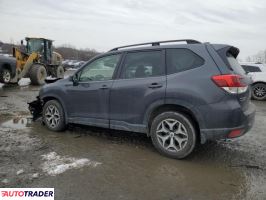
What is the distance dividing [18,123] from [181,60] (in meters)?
4.23

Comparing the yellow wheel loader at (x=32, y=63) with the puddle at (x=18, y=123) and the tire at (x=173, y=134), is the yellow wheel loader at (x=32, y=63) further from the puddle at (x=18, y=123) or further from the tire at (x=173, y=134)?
the tire at (x=173, y=134)

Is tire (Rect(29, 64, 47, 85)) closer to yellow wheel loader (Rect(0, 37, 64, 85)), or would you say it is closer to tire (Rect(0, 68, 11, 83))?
yellow wheel loader (Rect(0, 37, 64, 85))

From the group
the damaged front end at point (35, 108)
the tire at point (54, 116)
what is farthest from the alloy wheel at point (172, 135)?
the damaged front end at point (35, 108)

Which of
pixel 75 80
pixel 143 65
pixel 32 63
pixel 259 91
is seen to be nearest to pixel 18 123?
pixel 75 80

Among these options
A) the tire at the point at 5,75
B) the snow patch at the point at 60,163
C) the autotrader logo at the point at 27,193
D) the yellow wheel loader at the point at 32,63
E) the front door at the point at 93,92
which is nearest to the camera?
the autotrader logo at the point at 27,193

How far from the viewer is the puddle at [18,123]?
6820mm

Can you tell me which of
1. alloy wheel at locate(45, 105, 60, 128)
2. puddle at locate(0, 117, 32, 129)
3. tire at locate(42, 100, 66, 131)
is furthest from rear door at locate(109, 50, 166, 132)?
puddle at locate(0, 117, 32, 129)

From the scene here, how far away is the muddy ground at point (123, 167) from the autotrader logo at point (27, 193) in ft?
0.39

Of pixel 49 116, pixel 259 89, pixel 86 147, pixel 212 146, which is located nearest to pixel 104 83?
pixel 86 147

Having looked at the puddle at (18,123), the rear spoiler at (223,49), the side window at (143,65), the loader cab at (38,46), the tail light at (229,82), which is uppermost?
the loader cab at (38,46)

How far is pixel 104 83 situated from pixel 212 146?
225 cm

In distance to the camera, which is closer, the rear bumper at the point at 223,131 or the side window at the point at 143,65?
the rear bumper at the point at 223,131

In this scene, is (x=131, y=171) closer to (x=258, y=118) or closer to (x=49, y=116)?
(x=49, y=116)

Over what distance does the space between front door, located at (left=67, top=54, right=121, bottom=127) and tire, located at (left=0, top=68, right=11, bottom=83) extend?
1007 centimetres
